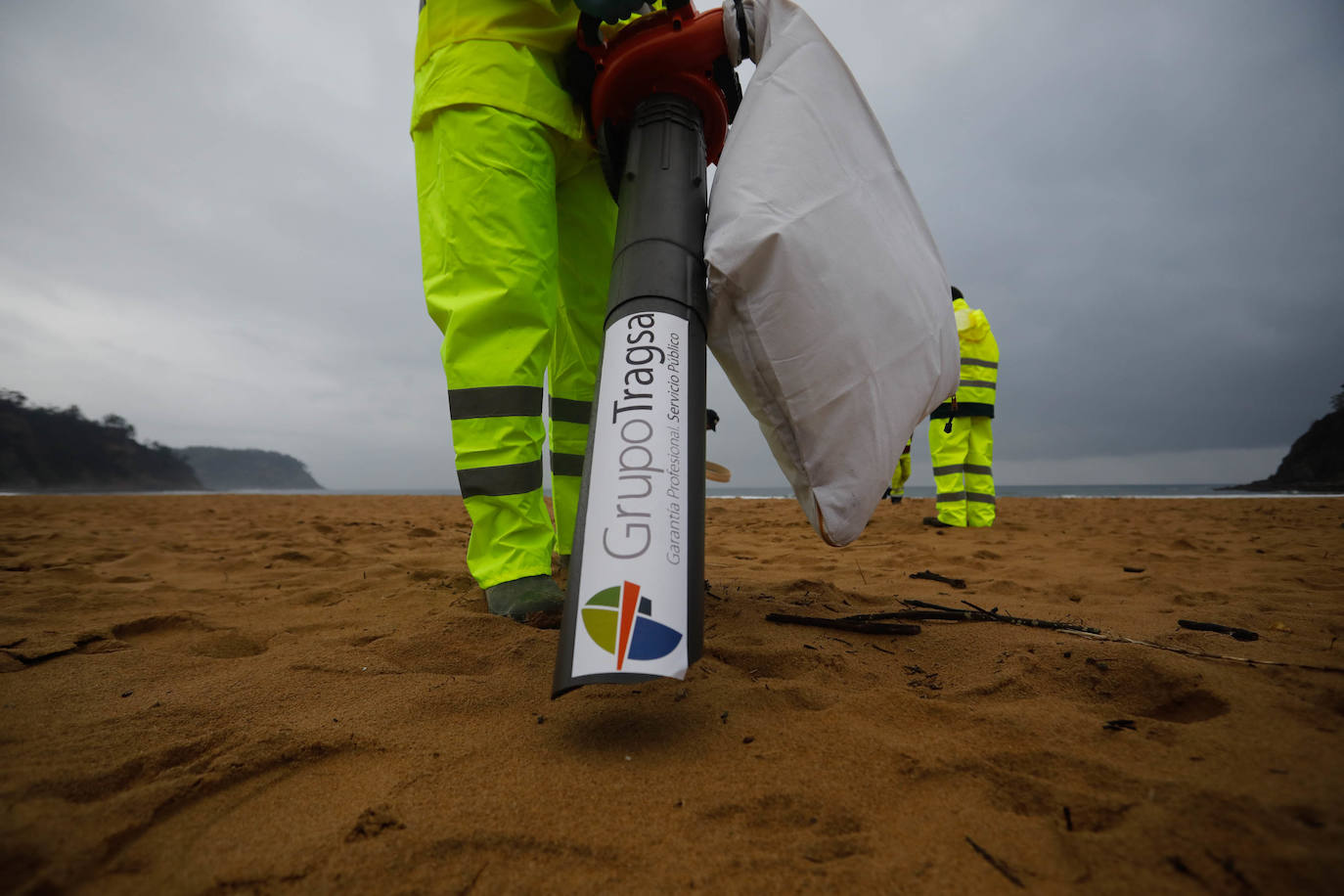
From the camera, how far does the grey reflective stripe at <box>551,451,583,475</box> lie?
6.26ft

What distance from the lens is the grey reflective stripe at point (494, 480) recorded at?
4.60 feet

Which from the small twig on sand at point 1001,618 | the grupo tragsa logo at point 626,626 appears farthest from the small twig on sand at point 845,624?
the grupo tragsa logo at point 626,626

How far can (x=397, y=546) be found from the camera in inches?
114

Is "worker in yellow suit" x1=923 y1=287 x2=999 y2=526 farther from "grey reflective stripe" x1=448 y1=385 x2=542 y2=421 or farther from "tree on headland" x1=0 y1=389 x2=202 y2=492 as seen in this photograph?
"tree on headland" x1=0 y1=389 x2=202 y2=492

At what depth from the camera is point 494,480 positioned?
4.59ft

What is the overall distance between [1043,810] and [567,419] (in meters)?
1.64

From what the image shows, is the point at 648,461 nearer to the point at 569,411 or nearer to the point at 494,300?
the point at 494,300

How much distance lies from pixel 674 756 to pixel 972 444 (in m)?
4.41

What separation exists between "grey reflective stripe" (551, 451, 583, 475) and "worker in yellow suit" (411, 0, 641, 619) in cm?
41

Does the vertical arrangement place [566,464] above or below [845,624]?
above

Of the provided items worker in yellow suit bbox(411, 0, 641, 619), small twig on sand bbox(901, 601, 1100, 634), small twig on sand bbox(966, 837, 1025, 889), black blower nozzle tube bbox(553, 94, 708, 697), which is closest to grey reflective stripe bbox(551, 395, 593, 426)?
worker in yellow suit bbox(411, 0, 641, 619)

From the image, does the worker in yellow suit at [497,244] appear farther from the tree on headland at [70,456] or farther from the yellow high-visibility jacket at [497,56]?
the tree on headland at [70,456]

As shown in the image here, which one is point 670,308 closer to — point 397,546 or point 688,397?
point 688,397

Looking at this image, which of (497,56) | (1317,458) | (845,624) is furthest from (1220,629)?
(1317,458)
